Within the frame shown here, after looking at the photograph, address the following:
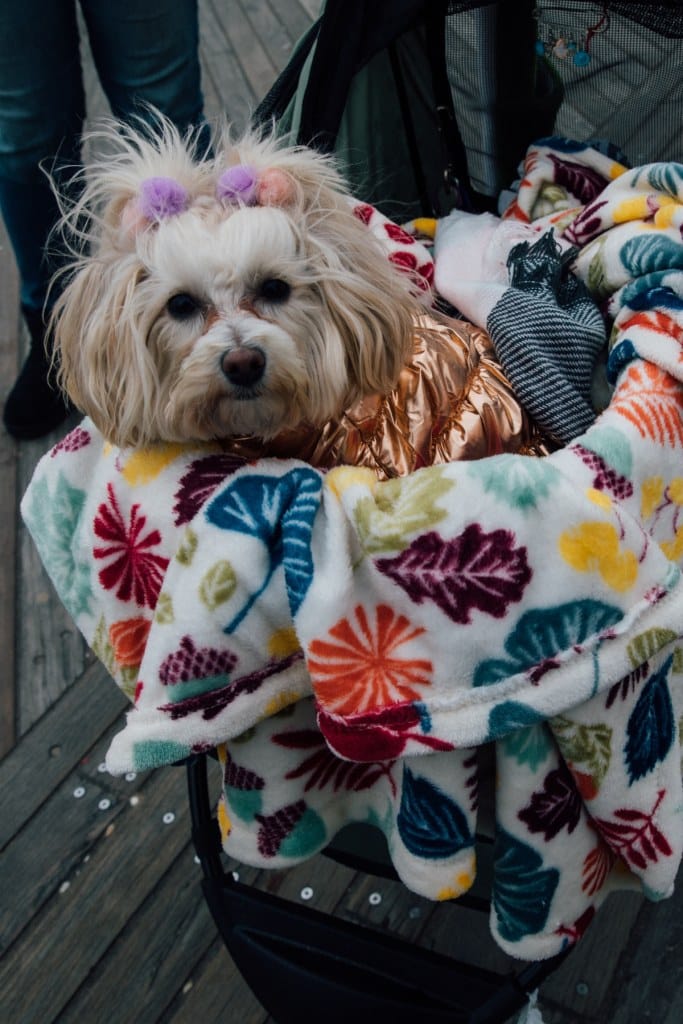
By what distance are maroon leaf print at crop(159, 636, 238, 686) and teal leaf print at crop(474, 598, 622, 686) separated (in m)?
0.20

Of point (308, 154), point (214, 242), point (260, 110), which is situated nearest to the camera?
point (214, 242)

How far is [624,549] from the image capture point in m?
0.74

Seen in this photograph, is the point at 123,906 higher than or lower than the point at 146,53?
lower

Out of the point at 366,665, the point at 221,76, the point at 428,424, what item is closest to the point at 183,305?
the point at 428,424

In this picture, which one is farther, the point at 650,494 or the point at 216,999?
the point at 216,999

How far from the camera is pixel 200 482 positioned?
2.65 ft

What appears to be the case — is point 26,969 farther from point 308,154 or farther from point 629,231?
point 629,231

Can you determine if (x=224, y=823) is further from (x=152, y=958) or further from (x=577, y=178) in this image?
(x=577, y=178)

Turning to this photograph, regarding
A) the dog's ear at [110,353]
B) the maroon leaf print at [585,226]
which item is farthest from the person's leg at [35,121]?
the maroon leaf print at [585,226]

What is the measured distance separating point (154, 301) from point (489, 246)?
49cm

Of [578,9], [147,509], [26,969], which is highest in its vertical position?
[578,9]

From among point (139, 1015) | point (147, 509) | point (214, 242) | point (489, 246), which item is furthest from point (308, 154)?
point (139, 1015)

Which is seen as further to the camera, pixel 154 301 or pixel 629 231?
pixel 629 231

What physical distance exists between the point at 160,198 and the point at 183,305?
94 millimetres
